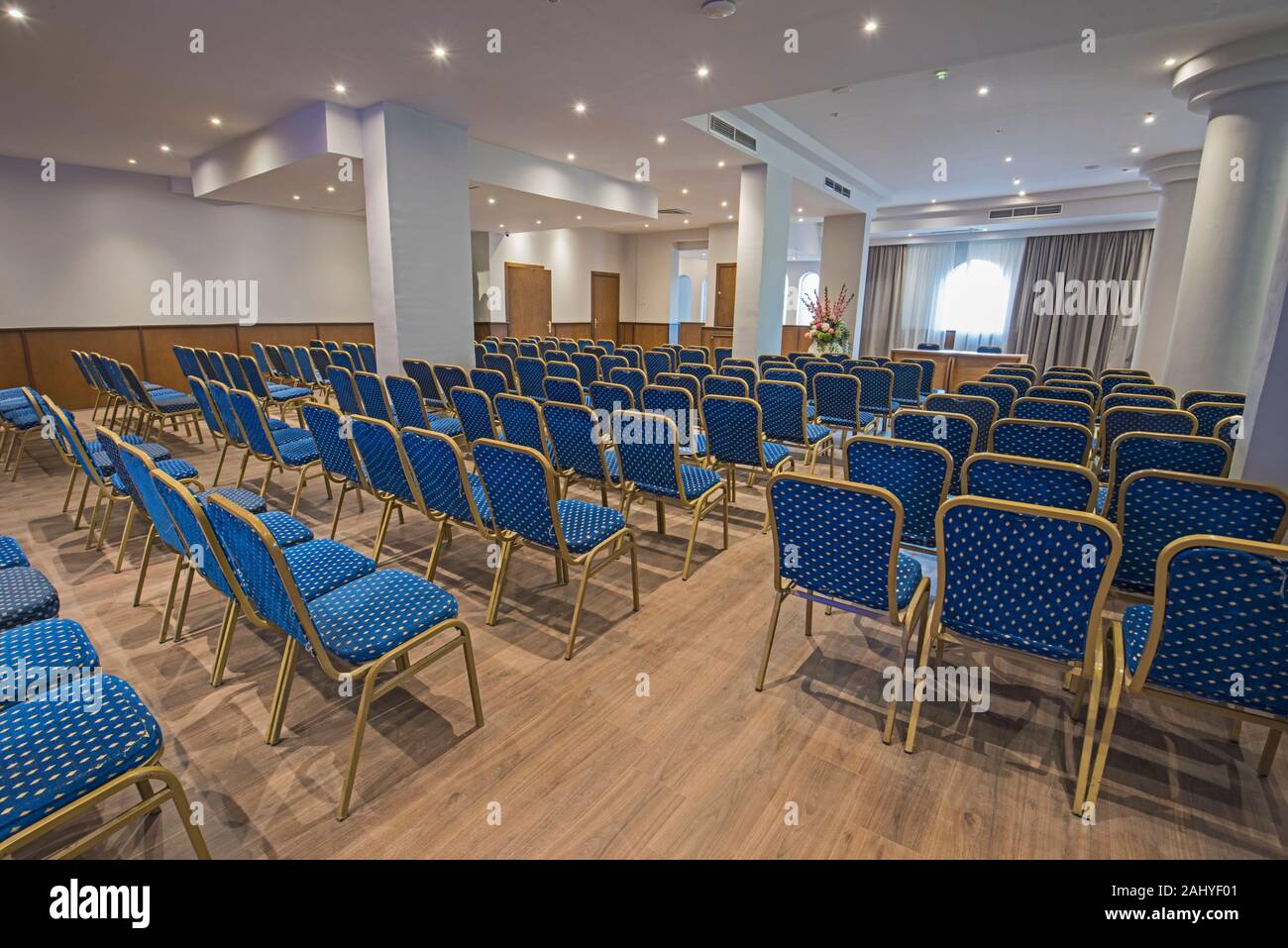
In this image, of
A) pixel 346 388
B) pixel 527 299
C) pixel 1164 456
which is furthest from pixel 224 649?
pixel 527 299

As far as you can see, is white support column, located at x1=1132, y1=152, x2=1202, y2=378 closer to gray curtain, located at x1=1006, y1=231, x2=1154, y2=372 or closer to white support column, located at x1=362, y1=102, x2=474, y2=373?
gray curtain, located at x1=1006, y1=231, x2=1154, y2=372

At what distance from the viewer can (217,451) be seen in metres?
6.30

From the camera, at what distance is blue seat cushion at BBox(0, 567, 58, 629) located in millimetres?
2008

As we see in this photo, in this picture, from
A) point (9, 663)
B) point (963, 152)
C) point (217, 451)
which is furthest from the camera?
point (963, 152)

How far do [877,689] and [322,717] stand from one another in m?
2.21

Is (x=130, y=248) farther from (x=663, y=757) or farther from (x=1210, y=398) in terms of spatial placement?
(x=1210, y=398)

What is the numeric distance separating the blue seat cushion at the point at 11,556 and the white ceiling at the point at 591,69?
3988 mm

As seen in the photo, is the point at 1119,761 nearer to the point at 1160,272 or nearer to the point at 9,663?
the point at 9,663

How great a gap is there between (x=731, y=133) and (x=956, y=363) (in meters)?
8.35

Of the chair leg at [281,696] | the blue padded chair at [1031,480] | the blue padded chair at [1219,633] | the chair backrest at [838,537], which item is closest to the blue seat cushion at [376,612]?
the chair leg at [281,696]

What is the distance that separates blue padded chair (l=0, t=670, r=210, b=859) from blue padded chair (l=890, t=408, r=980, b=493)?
354 centimetres

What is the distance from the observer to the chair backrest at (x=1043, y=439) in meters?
3.20
